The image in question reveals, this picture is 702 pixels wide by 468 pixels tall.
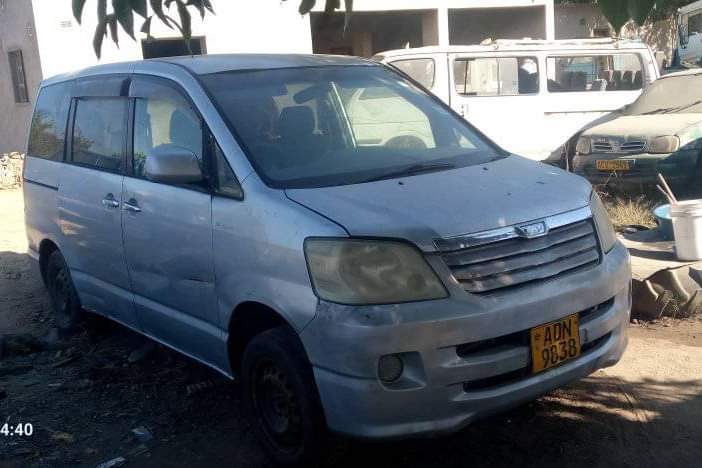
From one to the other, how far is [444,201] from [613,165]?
648cm

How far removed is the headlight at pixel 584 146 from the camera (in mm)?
9938

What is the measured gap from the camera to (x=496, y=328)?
10.8 ft

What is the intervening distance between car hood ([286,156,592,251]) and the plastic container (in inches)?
143

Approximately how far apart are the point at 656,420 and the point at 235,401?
224 cm

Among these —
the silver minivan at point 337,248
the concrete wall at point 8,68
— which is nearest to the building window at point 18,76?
the concrete wall at point 8,68

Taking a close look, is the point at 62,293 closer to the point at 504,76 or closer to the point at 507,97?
the point at 507,97

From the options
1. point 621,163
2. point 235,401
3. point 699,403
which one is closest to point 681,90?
point 621,163

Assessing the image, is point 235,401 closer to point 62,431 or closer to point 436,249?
point 62,431

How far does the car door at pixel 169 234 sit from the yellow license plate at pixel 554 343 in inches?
60.6

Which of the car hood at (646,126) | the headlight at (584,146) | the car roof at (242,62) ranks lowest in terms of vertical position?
the headlight at (584,146)

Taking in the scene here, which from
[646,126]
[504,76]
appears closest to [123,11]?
[646,126]

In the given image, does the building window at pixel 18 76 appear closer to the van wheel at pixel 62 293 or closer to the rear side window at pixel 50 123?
the rear side window at pixel 50 123

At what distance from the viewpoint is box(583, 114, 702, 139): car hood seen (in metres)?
9.33

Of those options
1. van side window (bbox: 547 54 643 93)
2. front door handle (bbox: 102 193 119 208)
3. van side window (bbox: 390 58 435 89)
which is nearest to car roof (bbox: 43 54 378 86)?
front door handle (bbox: 102 193 119 208)
